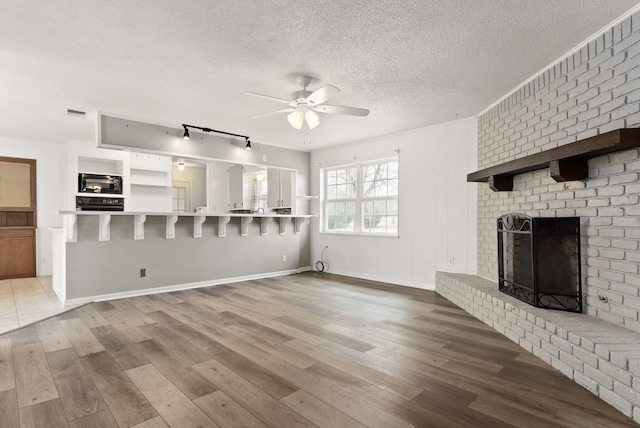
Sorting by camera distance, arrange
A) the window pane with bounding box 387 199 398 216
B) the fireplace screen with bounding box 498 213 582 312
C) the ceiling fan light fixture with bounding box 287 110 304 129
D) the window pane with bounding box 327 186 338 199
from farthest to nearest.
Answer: the window pane with bounding box 327 186 338 199, the window pane with bounding box 387 199 398 216, the ceiling fan light fixture with bounding box 287 110 304 129, the fireplace screen with bounding box 498 213 582 312

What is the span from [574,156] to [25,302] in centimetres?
623

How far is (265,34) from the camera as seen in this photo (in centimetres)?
261

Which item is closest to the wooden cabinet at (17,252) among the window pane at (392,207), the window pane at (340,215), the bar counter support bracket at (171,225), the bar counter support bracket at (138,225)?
the bar counter support bracket at (138,225)

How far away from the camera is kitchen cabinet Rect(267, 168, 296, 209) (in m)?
6.38

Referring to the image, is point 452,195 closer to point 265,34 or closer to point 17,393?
point 265,34

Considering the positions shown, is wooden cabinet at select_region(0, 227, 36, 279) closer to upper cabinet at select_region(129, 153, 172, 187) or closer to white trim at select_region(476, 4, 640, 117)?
upper cabinet at select_region(129, 153, 172, 187)

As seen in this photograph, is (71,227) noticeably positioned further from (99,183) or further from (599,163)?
(599,163)

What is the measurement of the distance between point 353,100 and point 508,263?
8.24 feet

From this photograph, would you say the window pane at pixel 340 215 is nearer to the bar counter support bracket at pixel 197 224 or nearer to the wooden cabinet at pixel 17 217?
the bar counter support bracket at pixel 197 224

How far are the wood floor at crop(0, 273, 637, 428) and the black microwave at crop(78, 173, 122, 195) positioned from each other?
2.41 meters

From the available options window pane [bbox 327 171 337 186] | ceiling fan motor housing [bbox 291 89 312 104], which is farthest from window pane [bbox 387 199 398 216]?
ceiling fan motor housing [bbox 291 89 312 104]

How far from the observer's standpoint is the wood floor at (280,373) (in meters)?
1.88

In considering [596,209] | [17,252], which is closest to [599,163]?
[596,209]

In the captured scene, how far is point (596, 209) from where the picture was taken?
2643 mm
